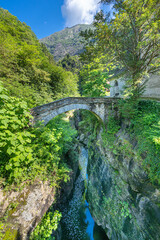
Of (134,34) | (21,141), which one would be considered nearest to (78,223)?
(21,141)

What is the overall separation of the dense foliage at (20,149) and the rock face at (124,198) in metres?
3.71

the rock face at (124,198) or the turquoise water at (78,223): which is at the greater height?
the rock face at (124,198)

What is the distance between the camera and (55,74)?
1418 centimetres

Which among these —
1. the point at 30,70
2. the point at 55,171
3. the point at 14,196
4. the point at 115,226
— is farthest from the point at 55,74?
the point at 115,226

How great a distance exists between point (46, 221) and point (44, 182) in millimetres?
1997

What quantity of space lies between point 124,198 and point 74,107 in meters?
6.56

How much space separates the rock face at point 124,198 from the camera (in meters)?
3.71

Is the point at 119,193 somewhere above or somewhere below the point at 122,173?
below

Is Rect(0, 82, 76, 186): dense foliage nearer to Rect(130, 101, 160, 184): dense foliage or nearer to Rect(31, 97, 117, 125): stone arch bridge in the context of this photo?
Rect(31, 97, 117, 125): stone arch bridge

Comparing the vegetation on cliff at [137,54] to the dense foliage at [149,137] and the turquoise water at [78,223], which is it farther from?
the turquoise water at [78,223]

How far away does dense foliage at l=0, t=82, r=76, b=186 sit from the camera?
283 cm

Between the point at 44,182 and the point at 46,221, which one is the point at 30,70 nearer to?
the point at 44,182

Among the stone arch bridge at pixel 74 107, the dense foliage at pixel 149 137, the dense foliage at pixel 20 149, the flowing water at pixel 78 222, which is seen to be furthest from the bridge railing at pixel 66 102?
the flowing water at pixel 78 222

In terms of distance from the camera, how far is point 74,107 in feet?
21.7
